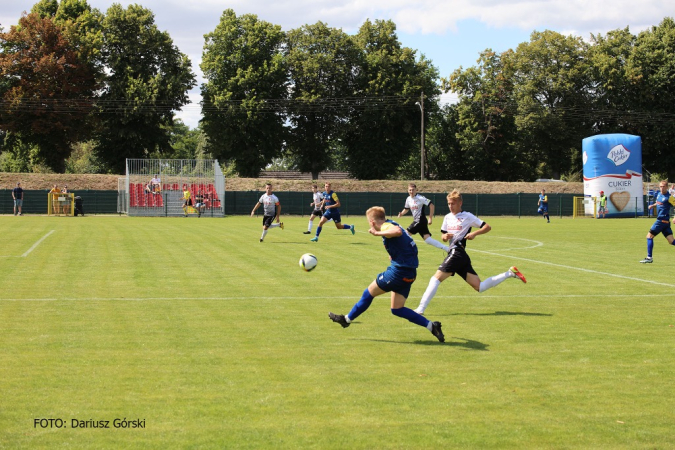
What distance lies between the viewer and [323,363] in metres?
7.52

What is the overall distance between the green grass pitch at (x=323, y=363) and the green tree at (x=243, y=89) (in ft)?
176

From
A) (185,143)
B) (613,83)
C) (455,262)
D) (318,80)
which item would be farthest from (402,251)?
(185,143)

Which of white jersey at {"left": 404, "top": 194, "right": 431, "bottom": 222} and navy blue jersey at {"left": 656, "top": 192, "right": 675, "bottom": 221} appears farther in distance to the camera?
white jersey at {"left": 404, "top": 194, "right": 431, "bottom": 222}

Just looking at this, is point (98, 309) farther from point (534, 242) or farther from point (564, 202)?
point (564, 202)

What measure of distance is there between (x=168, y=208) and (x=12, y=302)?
39355 mm

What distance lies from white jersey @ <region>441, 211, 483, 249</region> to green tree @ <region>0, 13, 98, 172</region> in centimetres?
5739

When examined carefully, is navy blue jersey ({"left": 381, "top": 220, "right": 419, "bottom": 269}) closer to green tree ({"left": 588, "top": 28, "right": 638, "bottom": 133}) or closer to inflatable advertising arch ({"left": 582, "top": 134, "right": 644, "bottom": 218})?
inflatable advertising arch ({"left": 582, "top": 134, "right": 644, "bottom": 218})

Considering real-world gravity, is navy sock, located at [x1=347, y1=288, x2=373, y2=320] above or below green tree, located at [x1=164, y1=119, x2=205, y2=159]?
below

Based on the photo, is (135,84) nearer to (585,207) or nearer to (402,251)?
(585,207)

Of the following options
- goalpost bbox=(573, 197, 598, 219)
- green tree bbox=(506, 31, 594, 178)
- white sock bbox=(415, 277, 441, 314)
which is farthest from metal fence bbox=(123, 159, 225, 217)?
white sock bbox=(415, 277, 441, 314)

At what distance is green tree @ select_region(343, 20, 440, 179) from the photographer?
72188mm

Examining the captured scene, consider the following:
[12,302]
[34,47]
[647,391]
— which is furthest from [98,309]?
[34,47]

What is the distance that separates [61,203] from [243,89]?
24339mm

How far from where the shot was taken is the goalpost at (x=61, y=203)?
49.4m
